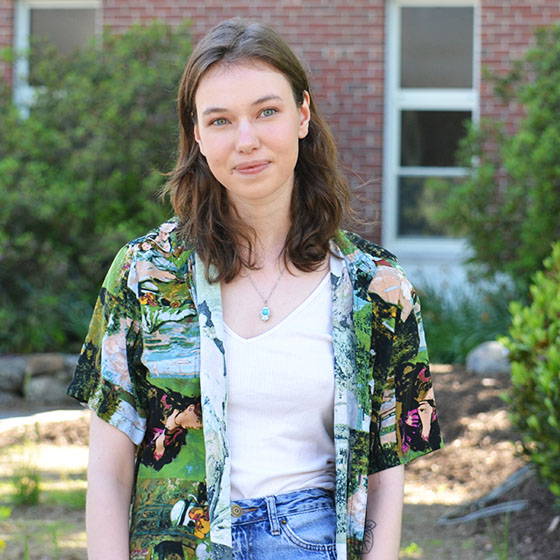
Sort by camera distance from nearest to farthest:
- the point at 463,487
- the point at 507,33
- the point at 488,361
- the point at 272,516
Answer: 1. the point at 272,516
2. the point at 463,487
3. the point at 488,361
4. the point at 507,33

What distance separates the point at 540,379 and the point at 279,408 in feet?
7.58

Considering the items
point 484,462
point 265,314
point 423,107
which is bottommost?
point 484,462

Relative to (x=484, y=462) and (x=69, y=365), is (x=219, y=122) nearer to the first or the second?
(x=484, y=462)

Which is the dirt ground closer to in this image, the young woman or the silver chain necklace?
the young woman

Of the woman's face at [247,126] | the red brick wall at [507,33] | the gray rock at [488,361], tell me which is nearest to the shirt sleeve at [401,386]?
the woman's face at [247,126]

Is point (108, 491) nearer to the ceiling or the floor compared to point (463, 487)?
nearer to the ceiling

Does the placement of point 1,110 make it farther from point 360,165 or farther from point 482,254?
point 482,254

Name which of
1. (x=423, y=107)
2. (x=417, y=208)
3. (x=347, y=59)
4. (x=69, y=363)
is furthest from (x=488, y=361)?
(x=347, y=59)

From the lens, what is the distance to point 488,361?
24.5ft

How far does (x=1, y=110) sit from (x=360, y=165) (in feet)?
11.8

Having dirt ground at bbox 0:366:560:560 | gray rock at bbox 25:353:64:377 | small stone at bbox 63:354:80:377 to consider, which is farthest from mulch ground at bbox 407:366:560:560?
gray rock at bbox 25:353:64:377

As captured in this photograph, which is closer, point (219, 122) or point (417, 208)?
point (219, 122)

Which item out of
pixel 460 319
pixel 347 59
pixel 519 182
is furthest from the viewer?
pixel 347 59

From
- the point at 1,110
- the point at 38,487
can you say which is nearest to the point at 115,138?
the point at 1,110
